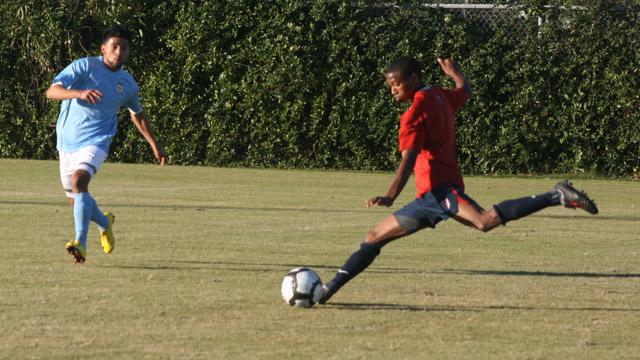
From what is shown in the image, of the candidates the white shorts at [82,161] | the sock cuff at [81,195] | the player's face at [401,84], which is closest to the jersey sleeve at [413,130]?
the player's face at [401,84]

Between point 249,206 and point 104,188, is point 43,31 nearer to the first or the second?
point 104,188

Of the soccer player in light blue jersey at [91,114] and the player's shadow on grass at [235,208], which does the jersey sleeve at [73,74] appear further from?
the player's shadow on grass at [235,208]

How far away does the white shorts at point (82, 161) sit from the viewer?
10797 mm

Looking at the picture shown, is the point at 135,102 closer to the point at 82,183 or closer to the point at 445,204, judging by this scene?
the point at 82,183

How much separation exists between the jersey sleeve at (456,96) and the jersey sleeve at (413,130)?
0.62 m

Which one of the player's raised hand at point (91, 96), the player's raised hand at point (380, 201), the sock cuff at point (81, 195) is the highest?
the player's raised hand at point (380, 201)

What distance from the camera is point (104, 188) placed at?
60.1ft

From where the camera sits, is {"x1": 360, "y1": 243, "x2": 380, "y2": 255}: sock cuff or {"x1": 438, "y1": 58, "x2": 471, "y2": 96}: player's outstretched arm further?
{"x1": 438, "y1": 58, "x2": 471, "y2": 96}: player's outstretched arm

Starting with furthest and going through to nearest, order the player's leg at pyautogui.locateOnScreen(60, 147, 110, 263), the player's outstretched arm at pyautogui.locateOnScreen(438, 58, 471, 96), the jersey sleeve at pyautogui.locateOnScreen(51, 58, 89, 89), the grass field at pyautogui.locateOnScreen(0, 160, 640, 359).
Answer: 1. the jersey sleeve at pyautogui.locateOnScreen(51, 58, 89, 89)
2. the player's leg at pyautogui.locateOnScreen(60, 147, 110, 263)
3. the player's outstretched arm at pyautogui.locateOnScreen(438, 58, 471, 96)
4. the grass field at pyautogui.locateOnScreen(0, 160, 640, 359)

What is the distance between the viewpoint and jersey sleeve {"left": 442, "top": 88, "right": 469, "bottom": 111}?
9.10 m

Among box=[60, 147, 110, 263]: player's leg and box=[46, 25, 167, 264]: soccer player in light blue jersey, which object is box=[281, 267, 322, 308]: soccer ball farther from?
box=[46, 25, 167, 264]: soccer player in light blue jersey

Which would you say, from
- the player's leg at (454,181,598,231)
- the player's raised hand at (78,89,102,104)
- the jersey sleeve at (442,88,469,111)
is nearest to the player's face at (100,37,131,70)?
the player's raised hand at (78,89,102,104)

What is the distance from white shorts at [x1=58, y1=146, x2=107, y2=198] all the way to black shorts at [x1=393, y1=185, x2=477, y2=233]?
317 cm

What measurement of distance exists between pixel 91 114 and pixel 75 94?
25.7 inches
